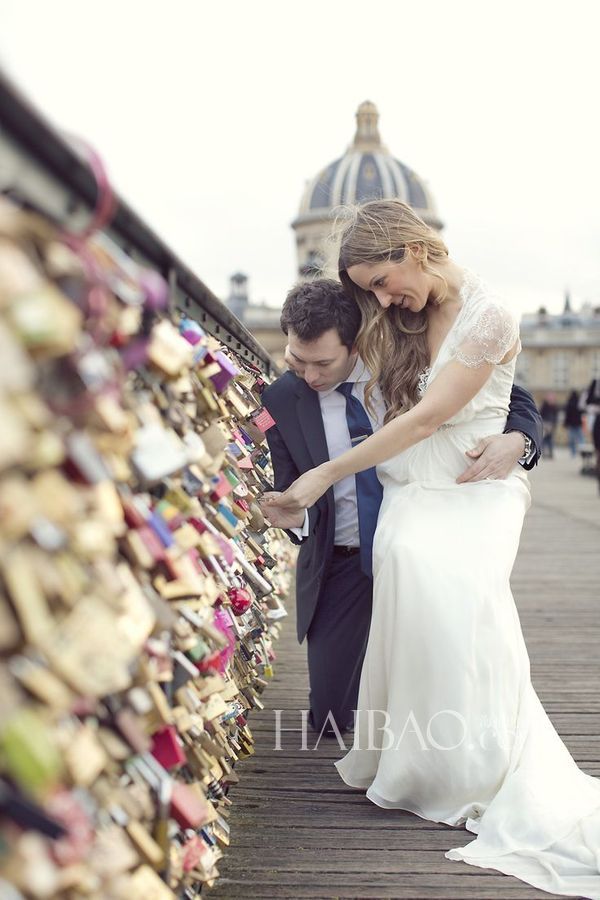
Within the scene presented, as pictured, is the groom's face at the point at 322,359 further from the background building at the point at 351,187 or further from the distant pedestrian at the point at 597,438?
the background building at the point at 351,187

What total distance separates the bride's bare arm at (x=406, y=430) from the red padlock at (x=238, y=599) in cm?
39

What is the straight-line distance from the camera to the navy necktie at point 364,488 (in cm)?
345

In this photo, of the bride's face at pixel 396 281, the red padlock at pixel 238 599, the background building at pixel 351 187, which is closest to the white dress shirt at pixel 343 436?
the bride's face at pixel 396 281

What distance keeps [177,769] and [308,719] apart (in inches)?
82.4

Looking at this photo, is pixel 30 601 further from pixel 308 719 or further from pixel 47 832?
pixel 308 719

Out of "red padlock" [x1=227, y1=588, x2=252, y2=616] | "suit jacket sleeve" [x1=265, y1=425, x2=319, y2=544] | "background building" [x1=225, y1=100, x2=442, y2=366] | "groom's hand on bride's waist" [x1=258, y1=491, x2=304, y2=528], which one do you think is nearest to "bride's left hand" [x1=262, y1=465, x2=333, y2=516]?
"groom's hand on bride's waist" [x1=258, y1=491, x2=304, y2=528]

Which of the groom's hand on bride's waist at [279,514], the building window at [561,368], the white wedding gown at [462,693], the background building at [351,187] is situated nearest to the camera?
the white wedding gown at [462,693]

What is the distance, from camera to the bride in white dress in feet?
9.01

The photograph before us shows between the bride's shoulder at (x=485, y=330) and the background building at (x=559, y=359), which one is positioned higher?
the bride's shoulder at (x=485, y=330)

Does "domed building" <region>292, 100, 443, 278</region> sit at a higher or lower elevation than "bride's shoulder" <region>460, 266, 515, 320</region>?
higher

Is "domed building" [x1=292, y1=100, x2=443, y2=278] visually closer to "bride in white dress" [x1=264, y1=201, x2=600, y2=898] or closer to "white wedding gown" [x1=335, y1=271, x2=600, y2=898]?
"bride in white dress" [x1=264, y1=201, x2=600, y2=898]

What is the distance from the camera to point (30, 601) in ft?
3.65

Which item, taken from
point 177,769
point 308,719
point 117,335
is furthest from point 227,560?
point 308,719

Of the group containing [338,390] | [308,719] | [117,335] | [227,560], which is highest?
[117,335]
